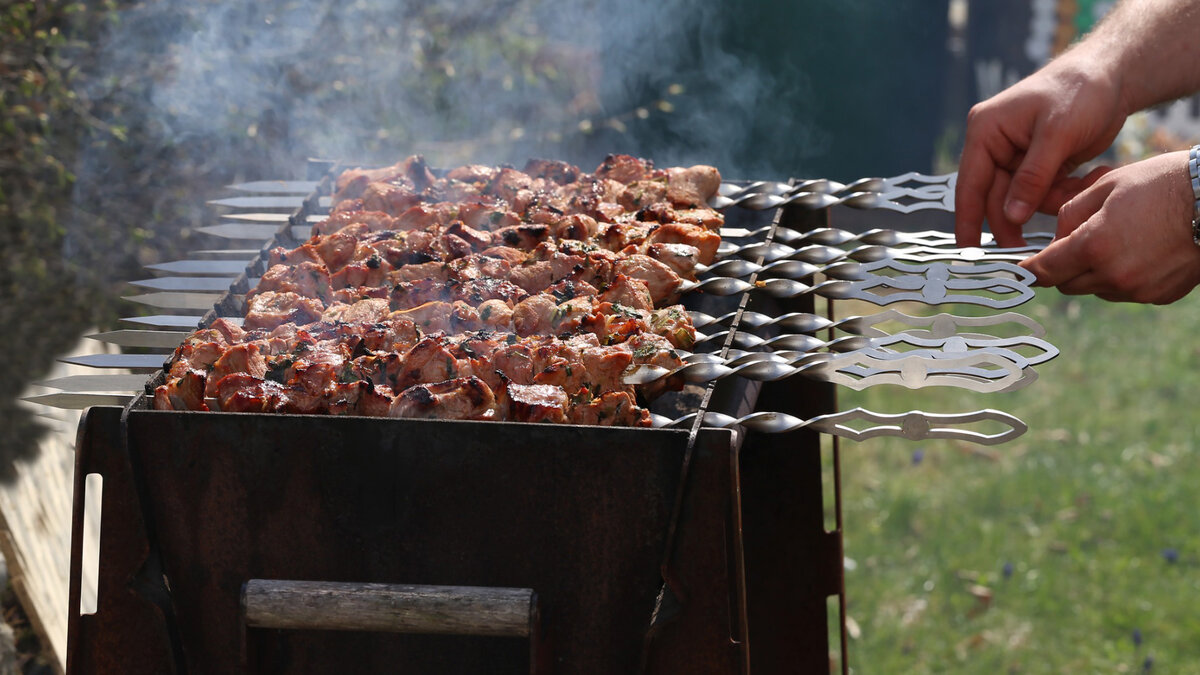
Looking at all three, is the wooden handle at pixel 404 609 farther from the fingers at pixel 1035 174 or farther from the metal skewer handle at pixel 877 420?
the fingers at pixel 1035 174

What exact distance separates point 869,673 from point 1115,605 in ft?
3.75

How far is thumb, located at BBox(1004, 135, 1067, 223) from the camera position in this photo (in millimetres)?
3160

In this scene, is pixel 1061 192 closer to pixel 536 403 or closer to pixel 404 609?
pixel 536 403

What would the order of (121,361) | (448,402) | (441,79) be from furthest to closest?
(441,79) < (121,361) < (448,402)

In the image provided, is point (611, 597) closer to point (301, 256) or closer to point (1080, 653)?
point (301, 256)

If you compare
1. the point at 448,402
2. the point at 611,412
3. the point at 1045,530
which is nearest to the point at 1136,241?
the point at 611,412

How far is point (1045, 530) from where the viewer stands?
522cm

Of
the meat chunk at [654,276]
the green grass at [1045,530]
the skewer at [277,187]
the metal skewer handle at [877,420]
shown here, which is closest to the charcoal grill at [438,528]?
the metal skewer handle at [877,420]

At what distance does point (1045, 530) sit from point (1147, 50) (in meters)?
2.64

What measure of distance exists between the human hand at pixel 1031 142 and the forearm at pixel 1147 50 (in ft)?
0.13

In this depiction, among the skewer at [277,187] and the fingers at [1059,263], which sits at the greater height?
the skewer at [277,187]

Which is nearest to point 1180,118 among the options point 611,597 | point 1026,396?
point 1026,396

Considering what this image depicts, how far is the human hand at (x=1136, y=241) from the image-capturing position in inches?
103

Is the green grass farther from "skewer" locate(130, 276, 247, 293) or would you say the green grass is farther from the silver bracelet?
"skewer" locate(130, 276, 247, 293)
